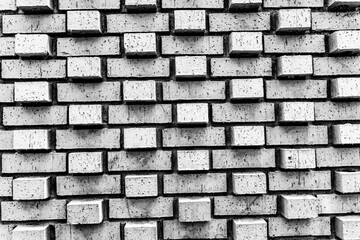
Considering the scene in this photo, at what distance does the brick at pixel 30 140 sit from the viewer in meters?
1.16

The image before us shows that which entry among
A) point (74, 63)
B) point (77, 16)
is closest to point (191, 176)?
point (74, 63)

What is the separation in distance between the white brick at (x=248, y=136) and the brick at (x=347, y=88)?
12.3 inches

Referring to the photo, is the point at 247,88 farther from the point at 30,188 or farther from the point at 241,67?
the point at 30,188

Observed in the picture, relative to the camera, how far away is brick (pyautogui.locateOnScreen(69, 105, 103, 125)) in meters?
1.15

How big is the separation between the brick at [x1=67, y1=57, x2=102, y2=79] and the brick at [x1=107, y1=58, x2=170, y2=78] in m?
0.04

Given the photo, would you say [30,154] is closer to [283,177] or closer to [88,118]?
[88,118]

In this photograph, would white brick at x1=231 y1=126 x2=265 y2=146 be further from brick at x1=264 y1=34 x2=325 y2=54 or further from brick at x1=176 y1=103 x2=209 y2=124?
brick at x1=264 y1=34 x2=325 y2=54

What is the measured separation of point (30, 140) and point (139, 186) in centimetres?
43

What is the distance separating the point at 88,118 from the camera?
1154 millimetres

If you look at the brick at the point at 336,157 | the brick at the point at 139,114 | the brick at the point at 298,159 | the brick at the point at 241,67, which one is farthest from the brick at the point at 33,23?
the brick at the point at 336,157

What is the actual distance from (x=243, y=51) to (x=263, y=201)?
0.56m

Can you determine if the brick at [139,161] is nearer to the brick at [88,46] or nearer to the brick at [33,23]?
the brick at [88,46]

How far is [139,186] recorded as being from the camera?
45.8 inches

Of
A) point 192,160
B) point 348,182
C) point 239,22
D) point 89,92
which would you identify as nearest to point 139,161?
point 192,160
